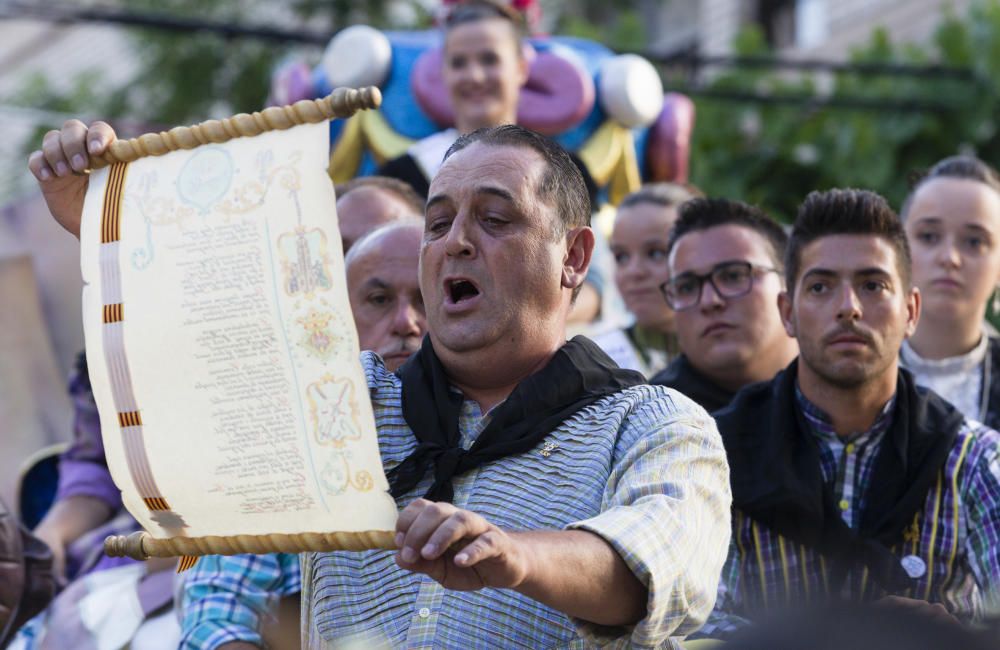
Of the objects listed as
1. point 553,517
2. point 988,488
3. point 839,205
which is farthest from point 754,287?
point 553,517

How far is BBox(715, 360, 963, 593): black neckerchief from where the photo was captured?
3137mm

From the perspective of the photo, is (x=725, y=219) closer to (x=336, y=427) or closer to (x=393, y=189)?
(x=393, y=189)

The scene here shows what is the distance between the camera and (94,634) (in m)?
3.51

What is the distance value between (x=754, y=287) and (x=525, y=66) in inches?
79.1

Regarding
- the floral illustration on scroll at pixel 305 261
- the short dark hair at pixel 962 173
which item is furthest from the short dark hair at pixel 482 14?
the floral illustration on scroll at pixel 305 261

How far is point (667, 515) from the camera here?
85.6 inches

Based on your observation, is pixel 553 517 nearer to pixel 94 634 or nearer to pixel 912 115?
pixel 94 634

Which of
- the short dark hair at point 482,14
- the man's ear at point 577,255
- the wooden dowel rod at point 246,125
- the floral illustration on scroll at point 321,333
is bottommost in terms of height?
the floral illustration on scroll at point 321,333

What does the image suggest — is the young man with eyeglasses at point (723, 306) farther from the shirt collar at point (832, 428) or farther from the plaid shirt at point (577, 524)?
the plaid shirt at point (577, 524)

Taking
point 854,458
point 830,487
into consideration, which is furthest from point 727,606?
point 854,458

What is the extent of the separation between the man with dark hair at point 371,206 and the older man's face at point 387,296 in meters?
0.41

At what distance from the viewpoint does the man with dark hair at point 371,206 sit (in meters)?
3.99

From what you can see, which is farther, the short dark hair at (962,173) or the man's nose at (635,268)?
the man's nose at (635,268)

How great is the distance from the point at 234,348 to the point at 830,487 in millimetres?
1616
